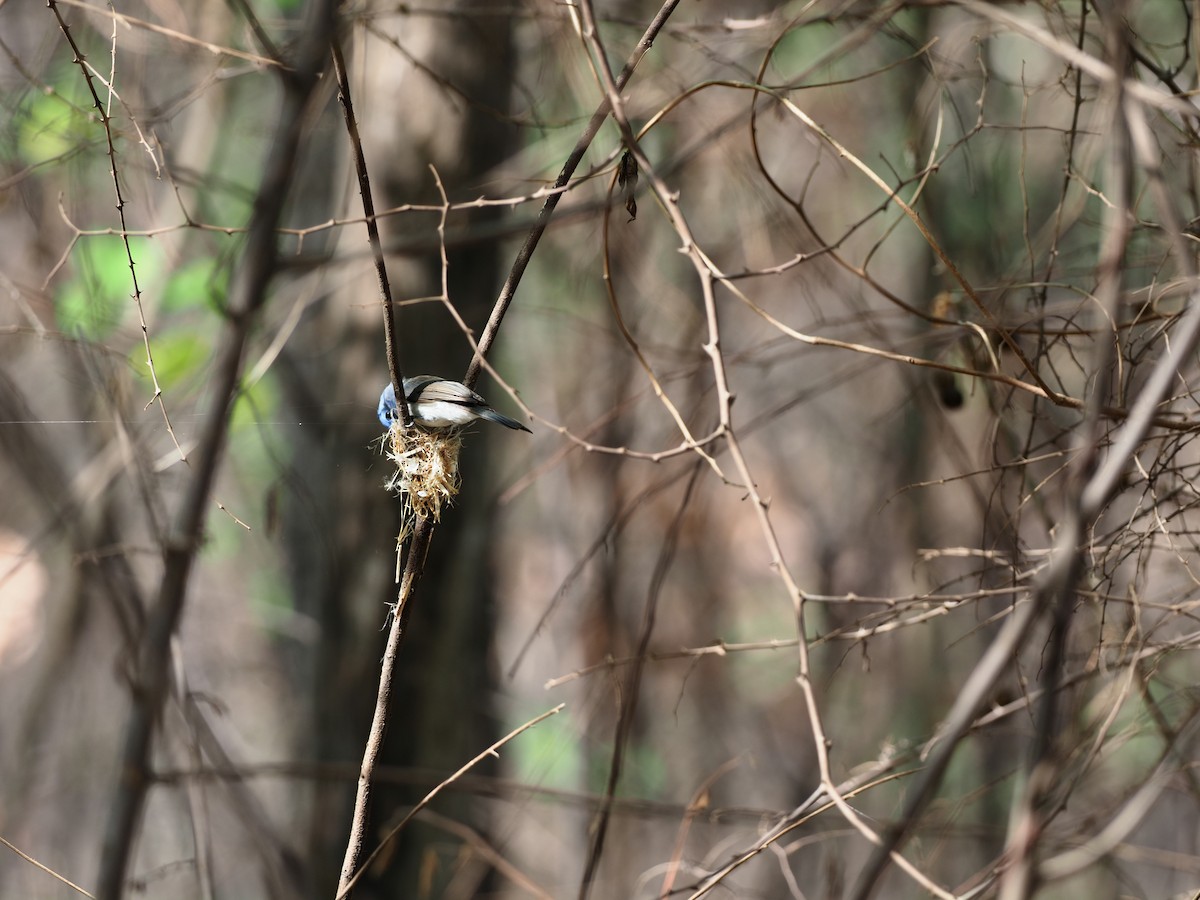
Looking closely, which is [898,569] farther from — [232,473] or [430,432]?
[430,432]

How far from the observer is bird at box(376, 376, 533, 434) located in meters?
2.00

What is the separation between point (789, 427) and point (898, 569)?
6.87 feet

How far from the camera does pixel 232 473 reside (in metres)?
6.51

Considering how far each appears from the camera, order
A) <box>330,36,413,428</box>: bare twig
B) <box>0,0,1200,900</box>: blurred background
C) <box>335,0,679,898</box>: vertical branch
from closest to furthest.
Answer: <box>330,36,413,428</box>: bare twig
<box>335,0,679,898</box>: vertical branch
<box>0,0,1200,900</box>: blurred background

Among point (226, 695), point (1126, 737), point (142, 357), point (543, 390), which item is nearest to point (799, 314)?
point (543, 390)

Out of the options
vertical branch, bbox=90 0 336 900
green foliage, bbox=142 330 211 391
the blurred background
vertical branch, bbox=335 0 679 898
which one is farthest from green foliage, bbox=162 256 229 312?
vertical branch, bbox=90 0 336 900

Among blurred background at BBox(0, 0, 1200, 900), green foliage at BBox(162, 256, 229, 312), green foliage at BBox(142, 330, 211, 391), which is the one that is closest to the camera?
blurred background at BBox(0, 0, 1200, 900)

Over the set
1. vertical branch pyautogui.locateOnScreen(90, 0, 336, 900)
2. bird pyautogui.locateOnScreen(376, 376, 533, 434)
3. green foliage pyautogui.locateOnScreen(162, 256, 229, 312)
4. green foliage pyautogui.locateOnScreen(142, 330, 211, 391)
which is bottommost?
vertical branch pyautogui.locateOnScreen(90, 0, 336, 900)

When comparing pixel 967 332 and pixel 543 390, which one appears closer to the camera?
pixel 967 332

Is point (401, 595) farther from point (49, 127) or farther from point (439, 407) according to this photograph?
point (49, 127)

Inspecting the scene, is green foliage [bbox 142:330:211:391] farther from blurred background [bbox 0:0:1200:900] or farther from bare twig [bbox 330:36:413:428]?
bare twig [bbox 330:36:413:428]

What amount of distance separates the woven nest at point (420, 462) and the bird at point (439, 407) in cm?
3

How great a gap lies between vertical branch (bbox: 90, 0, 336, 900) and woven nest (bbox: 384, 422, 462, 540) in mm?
996

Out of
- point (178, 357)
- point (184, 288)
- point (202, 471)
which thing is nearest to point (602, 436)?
point (184, 288)
